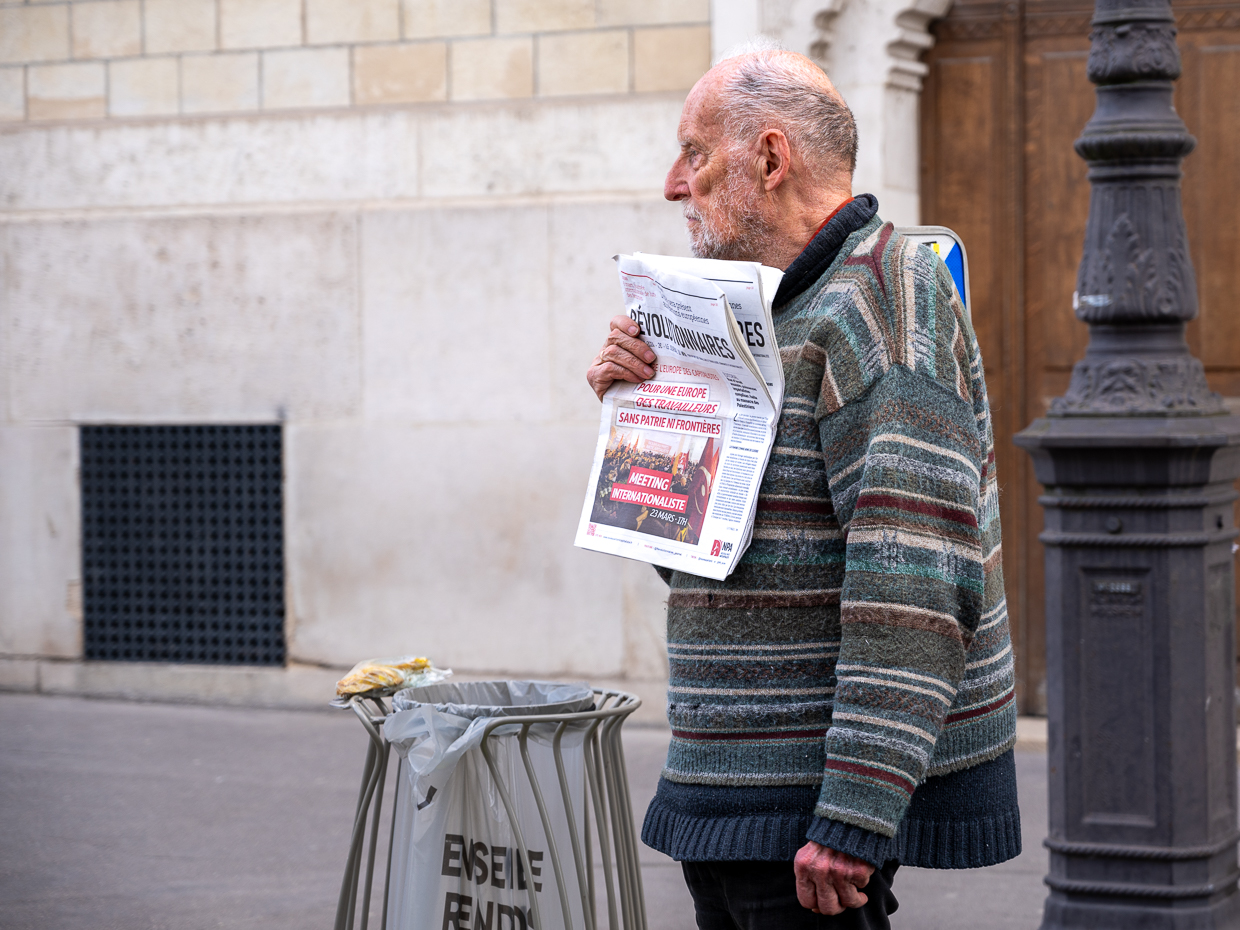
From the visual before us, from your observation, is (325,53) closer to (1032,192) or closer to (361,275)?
(361,275)

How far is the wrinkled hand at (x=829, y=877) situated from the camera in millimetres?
2074

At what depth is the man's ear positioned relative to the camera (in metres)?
2.29

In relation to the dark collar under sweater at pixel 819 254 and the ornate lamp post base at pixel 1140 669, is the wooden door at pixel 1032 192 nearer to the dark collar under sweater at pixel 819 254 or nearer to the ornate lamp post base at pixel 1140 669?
the ornate lamp post base at pixel 1140 669

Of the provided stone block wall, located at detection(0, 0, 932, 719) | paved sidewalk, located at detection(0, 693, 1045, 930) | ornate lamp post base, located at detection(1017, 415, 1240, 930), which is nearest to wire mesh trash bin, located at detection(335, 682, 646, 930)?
ornate lamp post base, located at detection(1017, 415, 1240, 930)

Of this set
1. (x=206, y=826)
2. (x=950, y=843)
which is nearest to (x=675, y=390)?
(x=950, y=843)

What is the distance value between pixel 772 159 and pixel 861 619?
27.0 inches

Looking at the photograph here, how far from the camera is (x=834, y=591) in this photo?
2217 millimetres

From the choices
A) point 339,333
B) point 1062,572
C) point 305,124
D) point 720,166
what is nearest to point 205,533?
point 339,333

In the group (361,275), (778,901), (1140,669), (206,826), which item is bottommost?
(206,826)

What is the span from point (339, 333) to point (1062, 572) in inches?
173

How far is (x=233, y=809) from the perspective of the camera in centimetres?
591

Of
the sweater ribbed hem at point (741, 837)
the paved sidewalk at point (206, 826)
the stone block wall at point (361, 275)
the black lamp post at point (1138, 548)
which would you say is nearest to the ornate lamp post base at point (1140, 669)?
the black lamp post at point (1138, 548)

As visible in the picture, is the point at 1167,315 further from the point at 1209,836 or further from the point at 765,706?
the point at 765,706

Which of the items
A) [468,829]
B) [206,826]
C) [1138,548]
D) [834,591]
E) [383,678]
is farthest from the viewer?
[206,826]
